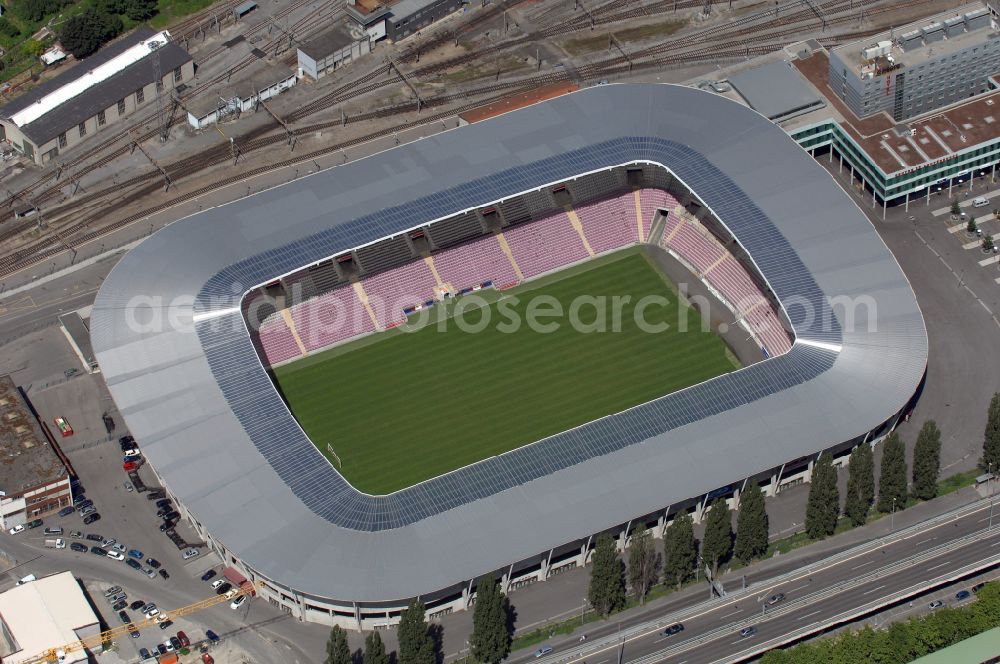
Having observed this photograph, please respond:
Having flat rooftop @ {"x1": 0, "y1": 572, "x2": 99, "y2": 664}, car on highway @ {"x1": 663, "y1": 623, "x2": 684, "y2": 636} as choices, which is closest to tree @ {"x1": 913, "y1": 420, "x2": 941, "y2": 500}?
car on highway @ {"x1": 663, "y1": 623, "x2": 684, "y2": 636}

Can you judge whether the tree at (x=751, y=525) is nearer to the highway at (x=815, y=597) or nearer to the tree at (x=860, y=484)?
the highway at (x=815, y=597)

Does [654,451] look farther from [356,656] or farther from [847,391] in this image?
[356,656]

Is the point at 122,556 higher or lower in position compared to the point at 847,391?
higher

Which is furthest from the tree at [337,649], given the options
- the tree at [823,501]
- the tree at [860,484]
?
the tree at [860,484]

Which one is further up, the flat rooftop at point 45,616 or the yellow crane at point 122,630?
the flat rooftop at point 45,616

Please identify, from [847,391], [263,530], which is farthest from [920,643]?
[263,530]

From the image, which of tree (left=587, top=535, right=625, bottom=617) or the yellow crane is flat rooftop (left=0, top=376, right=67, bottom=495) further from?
tree (left=587, top=535, right=625, bottom=617)
